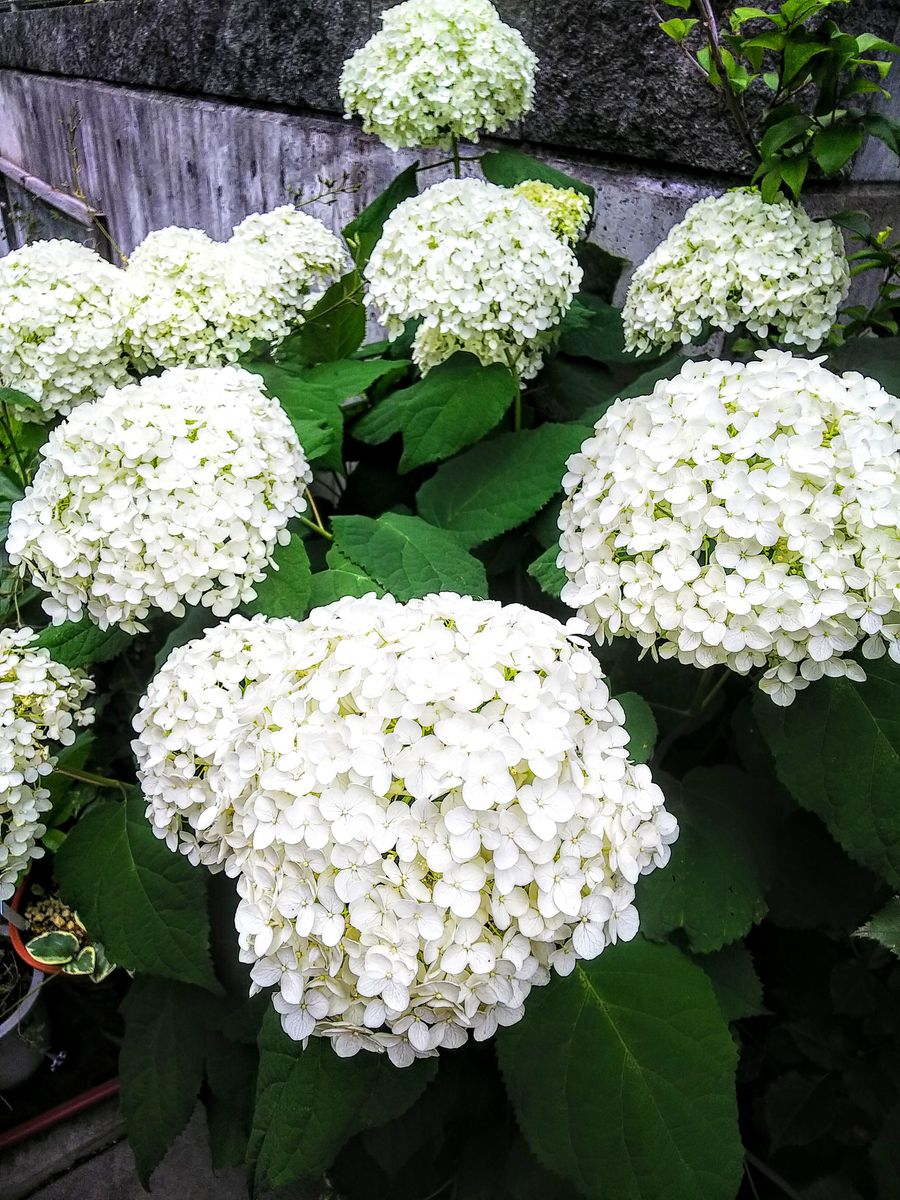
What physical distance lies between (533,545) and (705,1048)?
0.83 m

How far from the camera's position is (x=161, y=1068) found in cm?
119

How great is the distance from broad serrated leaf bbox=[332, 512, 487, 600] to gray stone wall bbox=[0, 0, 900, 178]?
3.61ft

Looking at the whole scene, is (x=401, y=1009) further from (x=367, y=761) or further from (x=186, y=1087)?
(x=186, y=1087)

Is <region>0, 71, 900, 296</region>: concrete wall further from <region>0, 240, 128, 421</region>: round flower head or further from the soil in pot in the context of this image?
the soil in pot

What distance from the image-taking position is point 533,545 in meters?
1.46

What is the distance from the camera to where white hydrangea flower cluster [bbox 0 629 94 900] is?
1.01 m

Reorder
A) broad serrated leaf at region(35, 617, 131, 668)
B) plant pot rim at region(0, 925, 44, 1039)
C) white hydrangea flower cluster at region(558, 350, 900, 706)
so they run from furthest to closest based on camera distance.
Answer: plant pot rim at region(0, 925, 44, 1039) < broad serrated leaf at region(35, 617, 131, 668) < white hydrangea flower cluster at region(558, 350, 900, 706)

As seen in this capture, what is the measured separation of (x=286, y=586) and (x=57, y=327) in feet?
2.31

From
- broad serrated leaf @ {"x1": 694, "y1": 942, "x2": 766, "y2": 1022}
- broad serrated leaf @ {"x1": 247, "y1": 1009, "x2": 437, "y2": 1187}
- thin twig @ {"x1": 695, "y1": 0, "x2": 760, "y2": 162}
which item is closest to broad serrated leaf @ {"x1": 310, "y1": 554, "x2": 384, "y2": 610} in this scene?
broad serrated leaf @ {"x1": 247, "y1": 1009, "x2": 437, "y2": 1187}

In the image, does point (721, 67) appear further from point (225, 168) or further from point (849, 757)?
point (225, 168)

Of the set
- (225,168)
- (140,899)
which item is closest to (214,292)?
(140,899)

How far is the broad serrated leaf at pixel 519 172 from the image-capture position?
68.1 inches

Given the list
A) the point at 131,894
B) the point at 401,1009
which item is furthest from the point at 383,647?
the point at 131,894

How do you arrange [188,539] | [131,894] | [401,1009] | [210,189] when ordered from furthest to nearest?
[210,189] < [131,894] < [188,539] < [401,1009]
